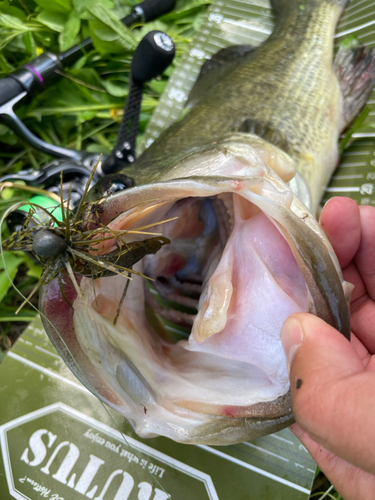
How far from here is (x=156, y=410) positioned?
671mm

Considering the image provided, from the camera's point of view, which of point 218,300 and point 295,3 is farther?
point 295,3

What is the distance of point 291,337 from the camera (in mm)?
548

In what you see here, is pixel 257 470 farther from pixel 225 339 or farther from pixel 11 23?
pixel 11 23

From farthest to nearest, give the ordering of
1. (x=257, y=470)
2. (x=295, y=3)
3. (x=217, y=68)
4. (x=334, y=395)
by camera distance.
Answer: (x=295, y=3) < (x=217, y=68) < (x=257, y=470) < (x=334, y=395)

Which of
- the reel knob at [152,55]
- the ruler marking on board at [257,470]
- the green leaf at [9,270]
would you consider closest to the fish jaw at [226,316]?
the ruler marking on board at [257,470]

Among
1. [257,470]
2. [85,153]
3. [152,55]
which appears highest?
[152,55]

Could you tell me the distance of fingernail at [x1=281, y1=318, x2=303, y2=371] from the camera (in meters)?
0.54

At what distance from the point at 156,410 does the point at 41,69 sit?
1393 mm

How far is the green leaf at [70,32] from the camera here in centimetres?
167

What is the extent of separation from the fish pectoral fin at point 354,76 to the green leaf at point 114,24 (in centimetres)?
94

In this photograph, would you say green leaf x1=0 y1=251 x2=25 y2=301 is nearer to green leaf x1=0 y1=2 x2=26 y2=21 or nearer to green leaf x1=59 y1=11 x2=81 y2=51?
green leaf x1=59 y1=11 x2=81 y2=51

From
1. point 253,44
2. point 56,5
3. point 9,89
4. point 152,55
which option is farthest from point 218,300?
point 56,5

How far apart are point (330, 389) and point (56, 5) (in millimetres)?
1972

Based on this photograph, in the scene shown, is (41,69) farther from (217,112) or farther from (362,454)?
(362,454)
